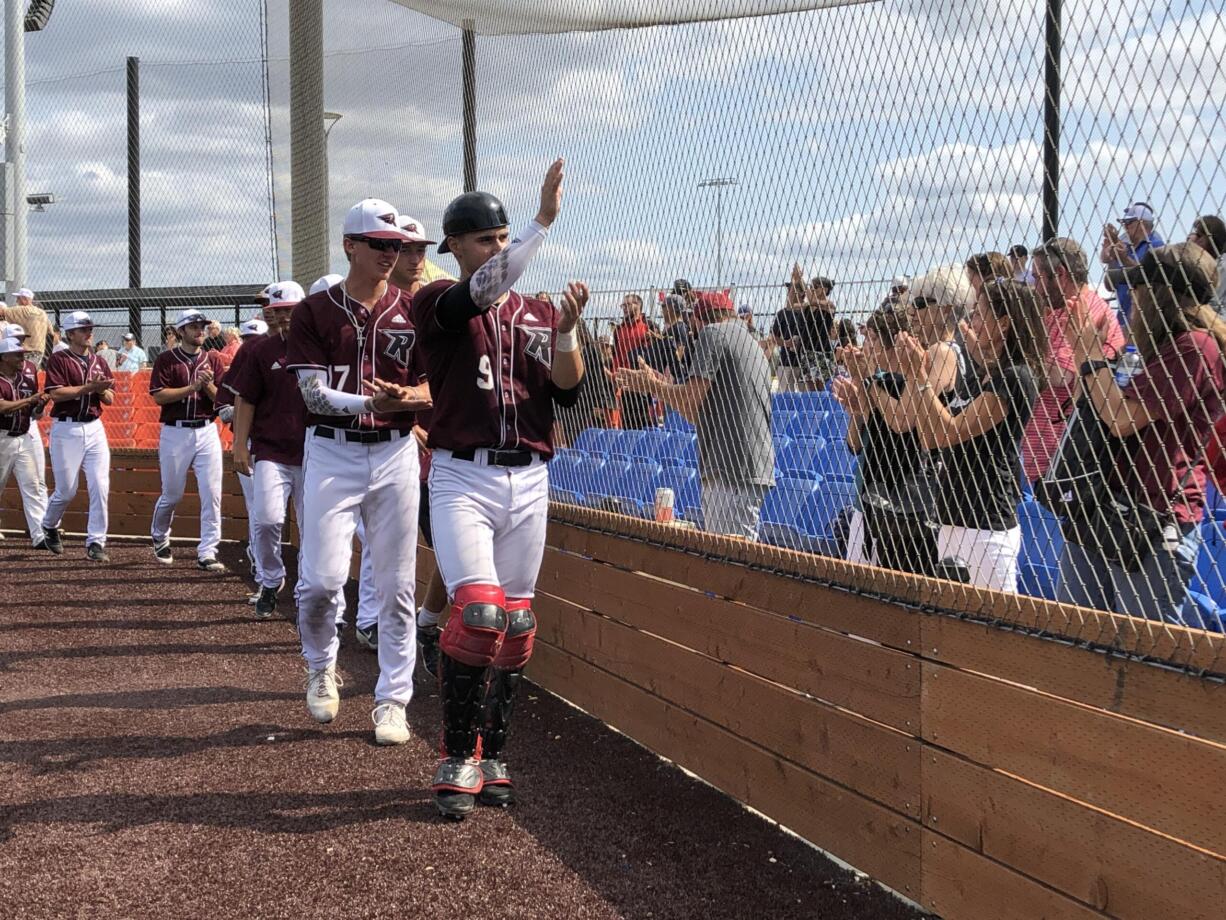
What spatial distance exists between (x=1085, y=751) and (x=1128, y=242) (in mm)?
1116

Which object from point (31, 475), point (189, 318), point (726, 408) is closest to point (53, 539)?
point (31, 475)

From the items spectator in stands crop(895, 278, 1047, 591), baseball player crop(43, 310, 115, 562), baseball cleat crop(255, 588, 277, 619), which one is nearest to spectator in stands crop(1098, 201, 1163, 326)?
spectator in stands crop(895, 278, 1047, 591)

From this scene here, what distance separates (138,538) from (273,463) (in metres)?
5.29

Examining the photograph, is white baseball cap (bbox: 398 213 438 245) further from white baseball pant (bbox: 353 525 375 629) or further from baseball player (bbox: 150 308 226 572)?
baseball player (bbox: 150 308 226 572)

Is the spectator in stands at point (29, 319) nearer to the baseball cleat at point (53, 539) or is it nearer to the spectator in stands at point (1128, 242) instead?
the baseball cleat at point (53, 539)

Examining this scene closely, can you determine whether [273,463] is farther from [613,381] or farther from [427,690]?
[613,381]

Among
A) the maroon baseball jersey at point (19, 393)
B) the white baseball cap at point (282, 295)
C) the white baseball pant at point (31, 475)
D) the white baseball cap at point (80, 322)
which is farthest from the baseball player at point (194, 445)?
the white baseball cap at point (282, 295)

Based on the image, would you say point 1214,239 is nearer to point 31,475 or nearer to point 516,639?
point 516,639

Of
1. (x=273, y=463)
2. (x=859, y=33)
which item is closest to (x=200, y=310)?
(x=273, y=463)

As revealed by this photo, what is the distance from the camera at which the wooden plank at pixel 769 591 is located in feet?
12.1

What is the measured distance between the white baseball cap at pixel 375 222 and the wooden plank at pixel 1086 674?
2675mm

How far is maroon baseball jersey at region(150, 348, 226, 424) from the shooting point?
1019 cm

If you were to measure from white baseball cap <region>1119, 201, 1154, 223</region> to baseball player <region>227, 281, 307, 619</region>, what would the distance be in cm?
560

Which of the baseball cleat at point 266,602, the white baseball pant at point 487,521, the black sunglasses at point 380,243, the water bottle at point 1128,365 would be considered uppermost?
the black sunglasses at point 380,243
